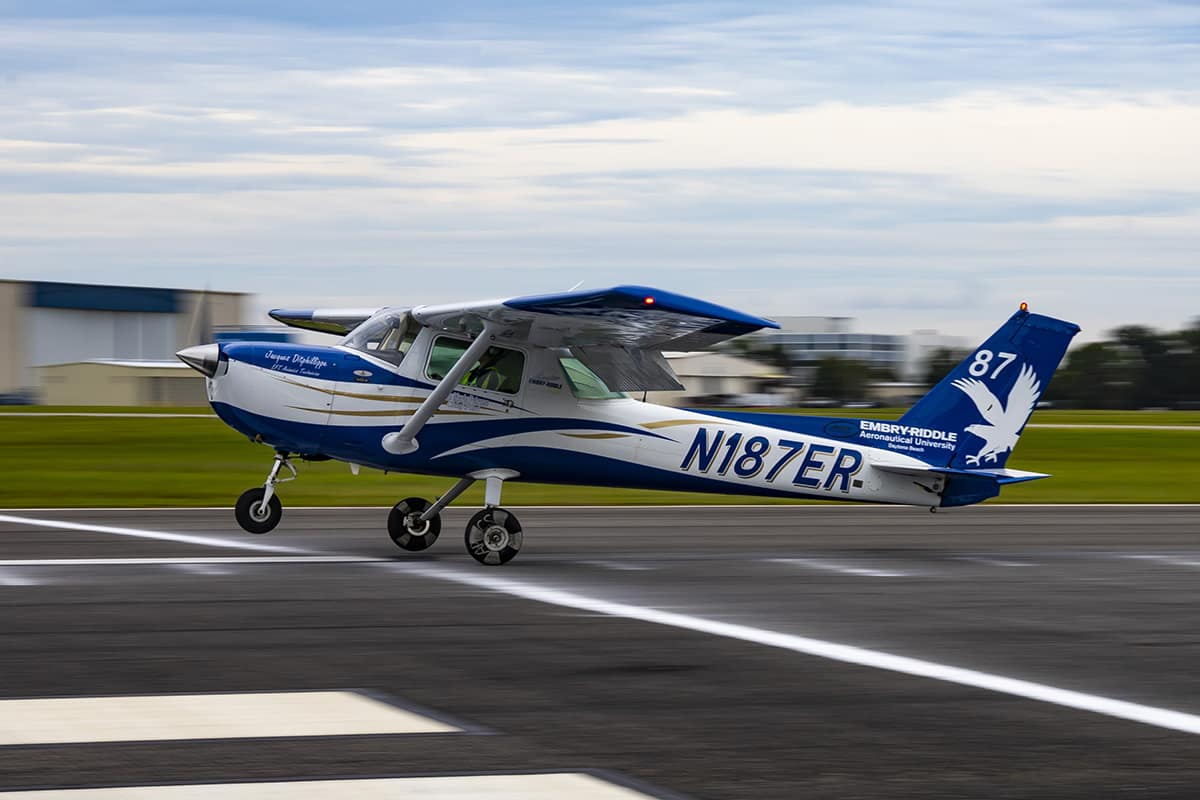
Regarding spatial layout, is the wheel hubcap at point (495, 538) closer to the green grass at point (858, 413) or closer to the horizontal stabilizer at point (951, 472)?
the horizontal stabilizer at point (951, 472)

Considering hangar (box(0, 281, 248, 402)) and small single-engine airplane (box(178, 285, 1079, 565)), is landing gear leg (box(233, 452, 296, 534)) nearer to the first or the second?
small single-engine airplane (box(178, 285, 1079, 565))

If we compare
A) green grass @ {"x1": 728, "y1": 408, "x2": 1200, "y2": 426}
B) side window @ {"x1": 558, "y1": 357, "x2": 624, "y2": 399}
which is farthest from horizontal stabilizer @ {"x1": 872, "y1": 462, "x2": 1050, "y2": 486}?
green grass @ {"x1": 728, "y1": 408, "x2": 1200, "y2": 426}

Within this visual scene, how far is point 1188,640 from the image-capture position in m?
10.6

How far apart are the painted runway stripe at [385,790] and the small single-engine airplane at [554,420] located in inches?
311

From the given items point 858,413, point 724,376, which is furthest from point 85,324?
point 858,413

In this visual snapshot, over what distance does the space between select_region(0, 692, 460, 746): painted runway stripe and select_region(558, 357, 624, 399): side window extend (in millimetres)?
7730

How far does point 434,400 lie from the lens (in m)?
14.6

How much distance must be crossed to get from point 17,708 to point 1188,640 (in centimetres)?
785

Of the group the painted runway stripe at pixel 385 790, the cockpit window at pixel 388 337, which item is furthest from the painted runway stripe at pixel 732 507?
the painted runway stripe at pixel 385 790

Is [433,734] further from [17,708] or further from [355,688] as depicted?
[17,708]

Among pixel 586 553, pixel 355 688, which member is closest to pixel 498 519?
pixel 586 553

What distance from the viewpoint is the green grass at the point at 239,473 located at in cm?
2608

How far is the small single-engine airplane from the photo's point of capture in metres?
14.8

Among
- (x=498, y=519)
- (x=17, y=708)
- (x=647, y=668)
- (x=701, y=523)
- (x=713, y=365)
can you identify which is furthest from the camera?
(x=713, y=365)
